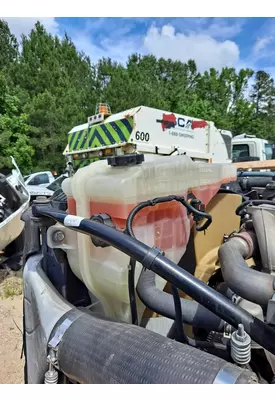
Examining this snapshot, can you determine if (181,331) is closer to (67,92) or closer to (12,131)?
(12,131)

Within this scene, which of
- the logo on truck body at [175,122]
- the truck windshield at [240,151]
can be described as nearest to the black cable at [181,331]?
the logo on truck body at [175,122]

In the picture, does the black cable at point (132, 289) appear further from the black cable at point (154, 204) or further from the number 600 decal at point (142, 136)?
the number 600 decal at point (142, 136)

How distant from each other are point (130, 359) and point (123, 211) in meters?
0.51

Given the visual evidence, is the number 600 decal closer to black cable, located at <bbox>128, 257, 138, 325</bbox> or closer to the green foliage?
black cable, located at <bbox>128, 257, 138, 325</bbox>

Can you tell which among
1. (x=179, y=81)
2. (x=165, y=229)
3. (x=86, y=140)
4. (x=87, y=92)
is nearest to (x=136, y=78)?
(x=87, y=92)

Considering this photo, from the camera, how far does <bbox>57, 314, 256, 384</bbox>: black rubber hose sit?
0.83 metres

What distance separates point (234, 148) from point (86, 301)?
8.25 m

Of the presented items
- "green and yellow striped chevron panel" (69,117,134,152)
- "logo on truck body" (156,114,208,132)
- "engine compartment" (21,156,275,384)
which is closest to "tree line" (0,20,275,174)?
"green and yellow striped chevron panel" (69,117,134,152)

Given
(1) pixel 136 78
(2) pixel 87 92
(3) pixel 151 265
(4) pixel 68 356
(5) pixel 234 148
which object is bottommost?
(4) pixel 68 356

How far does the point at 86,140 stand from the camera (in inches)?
261

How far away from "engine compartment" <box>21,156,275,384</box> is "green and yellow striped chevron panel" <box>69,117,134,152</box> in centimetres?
401

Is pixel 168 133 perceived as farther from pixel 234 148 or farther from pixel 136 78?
pixel 136 78

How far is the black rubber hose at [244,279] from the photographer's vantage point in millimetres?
1032

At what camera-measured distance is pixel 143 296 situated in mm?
1190
